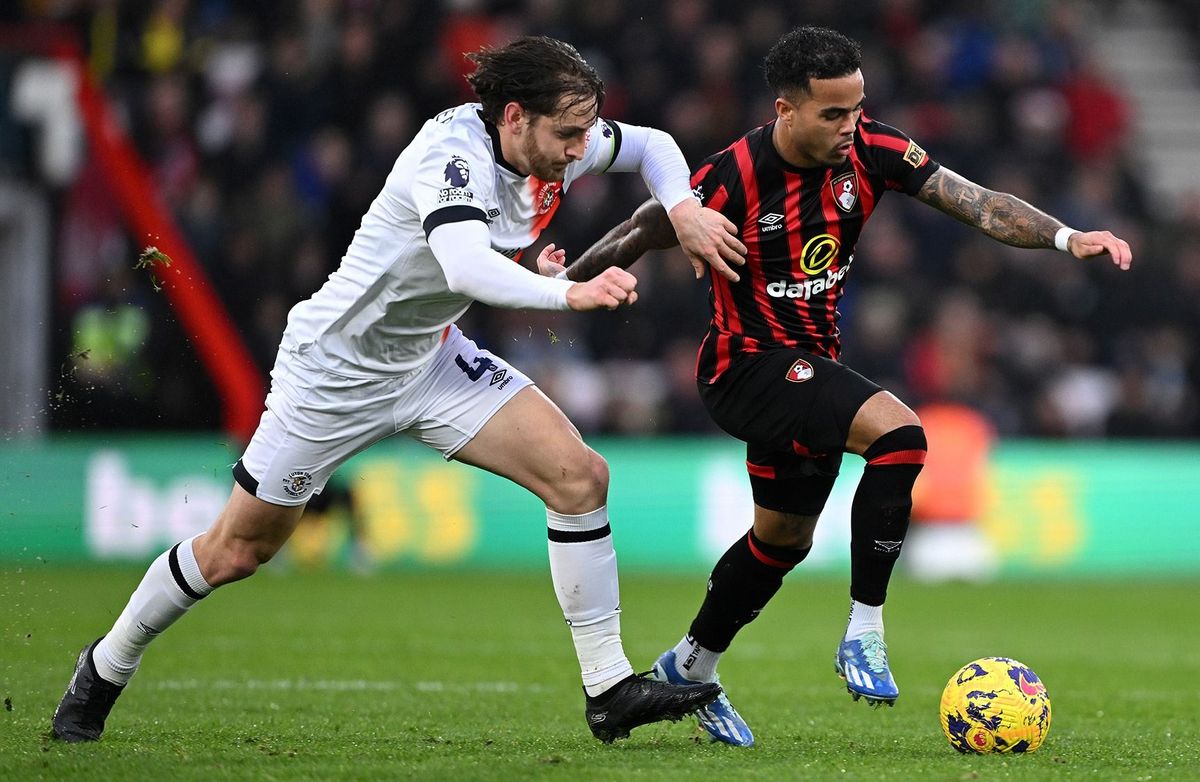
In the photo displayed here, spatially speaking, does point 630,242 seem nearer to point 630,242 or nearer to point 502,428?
point 630,242

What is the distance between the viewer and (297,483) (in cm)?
589

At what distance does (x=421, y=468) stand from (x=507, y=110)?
9.86 m

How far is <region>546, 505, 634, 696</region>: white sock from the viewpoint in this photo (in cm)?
582

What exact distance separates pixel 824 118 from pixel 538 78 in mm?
1100

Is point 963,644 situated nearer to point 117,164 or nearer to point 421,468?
point 421,468

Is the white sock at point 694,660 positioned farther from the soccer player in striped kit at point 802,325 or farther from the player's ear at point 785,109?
the player's ear at point 785,109

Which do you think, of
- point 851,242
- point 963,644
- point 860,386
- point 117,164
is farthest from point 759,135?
point 117,164

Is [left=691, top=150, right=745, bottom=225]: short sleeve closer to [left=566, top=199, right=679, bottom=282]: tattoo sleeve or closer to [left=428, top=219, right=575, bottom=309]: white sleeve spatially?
[left=566, top=199, right=679, bottom=282]: tattoo sleeve

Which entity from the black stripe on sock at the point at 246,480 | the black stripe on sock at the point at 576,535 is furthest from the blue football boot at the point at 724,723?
the black stripe on sock at the point at 246,480

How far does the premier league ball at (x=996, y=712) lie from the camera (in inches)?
218

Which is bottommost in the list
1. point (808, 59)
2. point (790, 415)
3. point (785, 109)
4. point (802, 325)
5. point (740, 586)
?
point (740, 586)

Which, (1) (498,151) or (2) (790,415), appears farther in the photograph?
(2) (790,415)

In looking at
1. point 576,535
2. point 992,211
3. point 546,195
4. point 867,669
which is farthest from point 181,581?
point 992,211

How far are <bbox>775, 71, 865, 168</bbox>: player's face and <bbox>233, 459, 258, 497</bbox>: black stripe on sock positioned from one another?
7.42 feet
